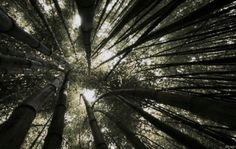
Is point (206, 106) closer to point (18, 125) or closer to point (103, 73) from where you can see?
point (18, 125)

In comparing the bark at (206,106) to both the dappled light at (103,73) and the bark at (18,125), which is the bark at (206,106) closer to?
the dappled light at (103,73)

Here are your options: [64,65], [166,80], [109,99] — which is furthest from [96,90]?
[166,80]

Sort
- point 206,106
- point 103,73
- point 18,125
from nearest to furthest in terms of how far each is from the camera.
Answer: point 18,125
point 206,106
point 103,73

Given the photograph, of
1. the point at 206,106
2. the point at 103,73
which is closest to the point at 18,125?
the point at 206,106

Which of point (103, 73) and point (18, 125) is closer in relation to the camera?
point (18, 125)

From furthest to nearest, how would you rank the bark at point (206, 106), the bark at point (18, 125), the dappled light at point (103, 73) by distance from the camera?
the dappled light at point (103, 73) < the bark at point (206, 106) < the bark at point (18, 125)

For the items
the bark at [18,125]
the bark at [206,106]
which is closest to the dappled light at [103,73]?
the bark at [206,106]

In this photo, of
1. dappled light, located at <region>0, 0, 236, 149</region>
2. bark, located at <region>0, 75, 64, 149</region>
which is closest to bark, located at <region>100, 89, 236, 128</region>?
dappled light, located at <region>0, 0, 236, 149</region>

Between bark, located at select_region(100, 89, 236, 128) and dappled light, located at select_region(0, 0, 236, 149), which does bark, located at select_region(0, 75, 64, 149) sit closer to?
dappled light, located at select_region(0, 0, 236, 149)

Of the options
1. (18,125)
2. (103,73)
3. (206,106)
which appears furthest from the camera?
(103,73)

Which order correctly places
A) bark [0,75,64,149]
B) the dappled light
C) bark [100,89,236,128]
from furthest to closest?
the dappled light
bark [100,89,236,128]
bark [0,75,64,149]

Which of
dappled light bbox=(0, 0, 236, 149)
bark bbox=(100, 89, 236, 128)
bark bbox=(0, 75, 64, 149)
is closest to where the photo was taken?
bark bbox=(0, 75, 64, 149)

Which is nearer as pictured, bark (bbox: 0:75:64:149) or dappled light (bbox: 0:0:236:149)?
bark (bbox: 0:75:64:149)

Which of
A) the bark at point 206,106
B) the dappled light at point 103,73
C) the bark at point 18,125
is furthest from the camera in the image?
the dappled light at point 103,73
